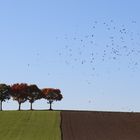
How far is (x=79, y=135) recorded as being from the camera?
6400cm

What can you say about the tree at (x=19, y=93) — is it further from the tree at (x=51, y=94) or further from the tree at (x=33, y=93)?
the tree at (x=51, y=94)

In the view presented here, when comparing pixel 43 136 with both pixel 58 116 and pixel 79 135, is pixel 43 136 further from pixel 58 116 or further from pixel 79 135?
pixel 58 116

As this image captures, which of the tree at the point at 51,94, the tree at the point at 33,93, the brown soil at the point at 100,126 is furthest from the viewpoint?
the tree at the point at 51,94

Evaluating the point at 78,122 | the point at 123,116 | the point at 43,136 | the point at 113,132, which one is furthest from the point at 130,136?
the point at 123,116

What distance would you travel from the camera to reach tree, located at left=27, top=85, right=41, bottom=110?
435ft

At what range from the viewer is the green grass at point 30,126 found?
63.5m

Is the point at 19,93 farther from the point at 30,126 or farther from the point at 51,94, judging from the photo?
the point at 30,126

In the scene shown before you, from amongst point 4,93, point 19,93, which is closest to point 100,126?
point 4,93

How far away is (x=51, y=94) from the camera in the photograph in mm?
139625

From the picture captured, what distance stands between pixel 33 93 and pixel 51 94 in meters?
7.04

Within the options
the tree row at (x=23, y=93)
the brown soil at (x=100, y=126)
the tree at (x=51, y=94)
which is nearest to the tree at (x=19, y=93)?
the tree row at (x=23, y=93)

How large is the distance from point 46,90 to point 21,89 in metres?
8.98

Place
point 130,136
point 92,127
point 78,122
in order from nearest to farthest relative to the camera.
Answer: point 130,136 → point 92,127 → point 78,122

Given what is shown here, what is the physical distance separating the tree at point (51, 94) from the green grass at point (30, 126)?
4793 cm
